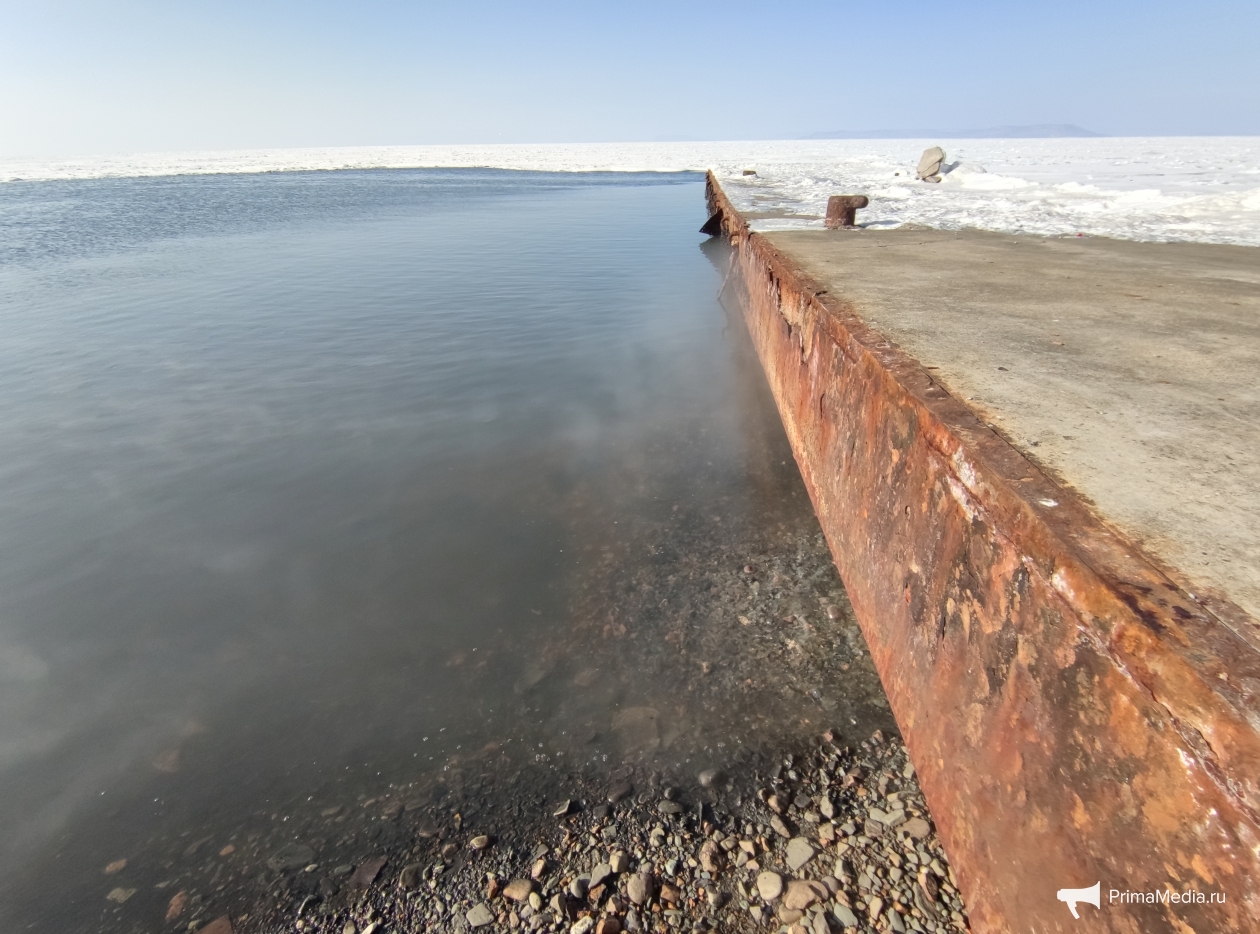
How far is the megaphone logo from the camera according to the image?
113 cm

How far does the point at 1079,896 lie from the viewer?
1176 mm

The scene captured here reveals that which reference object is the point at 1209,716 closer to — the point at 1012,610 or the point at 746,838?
the point at 1012,610

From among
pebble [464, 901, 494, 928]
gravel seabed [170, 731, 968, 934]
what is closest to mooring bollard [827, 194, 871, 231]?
gravel seabed [170, 731, 968, 934]

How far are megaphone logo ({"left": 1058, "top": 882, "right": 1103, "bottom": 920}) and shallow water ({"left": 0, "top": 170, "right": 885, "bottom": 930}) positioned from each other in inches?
56.8

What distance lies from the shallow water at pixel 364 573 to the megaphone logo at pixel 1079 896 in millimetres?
1442

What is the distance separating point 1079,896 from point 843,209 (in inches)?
315

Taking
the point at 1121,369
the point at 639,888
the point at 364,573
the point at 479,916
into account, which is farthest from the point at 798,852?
the point at 364,573

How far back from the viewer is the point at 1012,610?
139 cm

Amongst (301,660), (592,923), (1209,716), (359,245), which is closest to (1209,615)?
(1209,716)

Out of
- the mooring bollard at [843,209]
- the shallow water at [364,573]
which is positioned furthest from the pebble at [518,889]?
the mooring bollard at [843,209]

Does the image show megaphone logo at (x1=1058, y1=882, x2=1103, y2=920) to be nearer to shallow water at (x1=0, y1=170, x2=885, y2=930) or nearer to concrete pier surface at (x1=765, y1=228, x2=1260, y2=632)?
concrete pier surface at (x1=765, y1=228, x2=1260, y2=632)

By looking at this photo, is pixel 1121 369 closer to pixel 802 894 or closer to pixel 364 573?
pixel 802 894

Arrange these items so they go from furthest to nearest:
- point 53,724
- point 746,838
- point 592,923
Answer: point 53,724
point 746,838
point 592,923

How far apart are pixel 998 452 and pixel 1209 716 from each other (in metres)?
0.86
